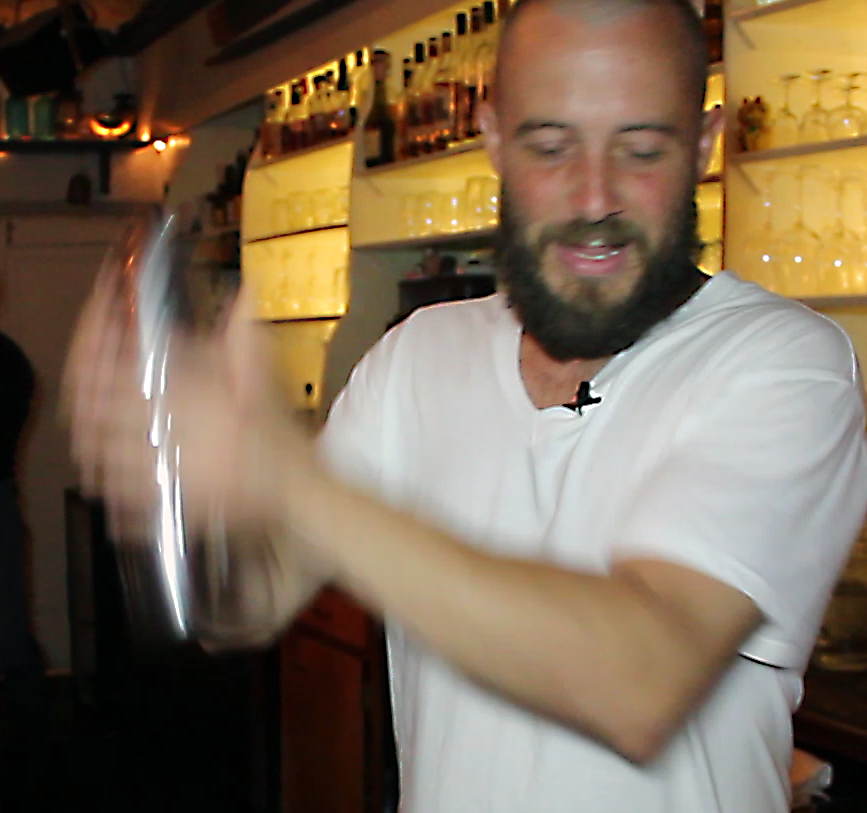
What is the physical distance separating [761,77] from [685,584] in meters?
1.74

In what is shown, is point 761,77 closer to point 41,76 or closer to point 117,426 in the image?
point 117,426

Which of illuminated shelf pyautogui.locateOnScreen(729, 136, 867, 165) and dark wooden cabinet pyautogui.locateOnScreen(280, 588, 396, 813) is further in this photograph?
dark wooden cabinet pyautogui.locateOnScreen(280, 588, 396, 813)

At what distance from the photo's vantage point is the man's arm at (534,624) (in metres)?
0.70

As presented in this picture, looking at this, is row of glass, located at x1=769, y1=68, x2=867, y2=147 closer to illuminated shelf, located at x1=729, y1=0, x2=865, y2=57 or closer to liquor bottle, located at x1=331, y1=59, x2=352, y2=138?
illuminated shelf, located at x1=729, y1=0, x2=865, y2=57

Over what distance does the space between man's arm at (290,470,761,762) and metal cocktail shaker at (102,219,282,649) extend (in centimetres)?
8

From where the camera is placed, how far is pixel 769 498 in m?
0.78

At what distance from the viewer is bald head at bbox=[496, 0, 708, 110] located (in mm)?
914

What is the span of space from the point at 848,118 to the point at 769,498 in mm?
1619

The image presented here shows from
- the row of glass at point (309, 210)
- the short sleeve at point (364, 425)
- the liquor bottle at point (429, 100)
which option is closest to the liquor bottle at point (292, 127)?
the row of glass at point (309, 210)

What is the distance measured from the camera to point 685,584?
752mm

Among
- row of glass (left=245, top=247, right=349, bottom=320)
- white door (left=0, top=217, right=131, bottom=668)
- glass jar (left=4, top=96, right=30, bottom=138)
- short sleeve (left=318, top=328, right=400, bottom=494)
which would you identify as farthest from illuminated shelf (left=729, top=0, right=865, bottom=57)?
glass jar (left=4, top=96, right=30, bottom=138)

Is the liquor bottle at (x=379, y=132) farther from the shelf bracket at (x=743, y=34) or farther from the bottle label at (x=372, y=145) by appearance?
the shelf bracket at (x=743, y=34)

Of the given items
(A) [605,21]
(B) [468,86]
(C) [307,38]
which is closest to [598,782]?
(A) [605,21]

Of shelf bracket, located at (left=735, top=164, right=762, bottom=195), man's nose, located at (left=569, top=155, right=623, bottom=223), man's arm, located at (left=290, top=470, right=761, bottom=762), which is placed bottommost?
man's arm, located at (left=290, top=470, right=761, bottom=762)
